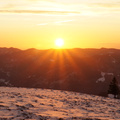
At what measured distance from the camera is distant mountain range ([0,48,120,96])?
3666 inches

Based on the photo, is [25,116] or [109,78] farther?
[109,78]

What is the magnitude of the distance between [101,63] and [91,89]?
30.1 metres

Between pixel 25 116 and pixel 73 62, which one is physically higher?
pixel 73 62

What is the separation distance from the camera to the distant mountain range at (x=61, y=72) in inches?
3666

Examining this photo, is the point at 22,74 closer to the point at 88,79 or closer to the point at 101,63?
the point at 88,79

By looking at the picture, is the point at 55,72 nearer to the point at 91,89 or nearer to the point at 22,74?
the point at 22,74

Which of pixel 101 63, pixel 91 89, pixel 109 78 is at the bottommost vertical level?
pixel 91 89

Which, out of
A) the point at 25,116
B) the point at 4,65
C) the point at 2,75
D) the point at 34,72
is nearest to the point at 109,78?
the point at 34,72

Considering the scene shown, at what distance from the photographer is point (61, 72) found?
107438mm

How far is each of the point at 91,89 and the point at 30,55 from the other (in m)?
67.2

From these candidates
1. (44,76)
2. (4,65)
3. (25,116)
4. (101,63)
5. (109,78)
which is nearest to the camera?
(25,116)

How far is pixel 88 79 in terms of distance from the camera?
99.0 meters

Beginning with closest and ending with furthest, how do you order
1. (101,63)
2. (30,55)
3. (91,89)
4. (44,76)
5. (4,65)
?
(91,89)
(44,76)
(101,63)
(4,65)
(30,55)

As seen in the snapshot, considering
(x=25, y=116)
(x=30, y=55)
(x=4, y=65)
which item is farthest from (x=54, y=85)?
(x=25, y=116)
